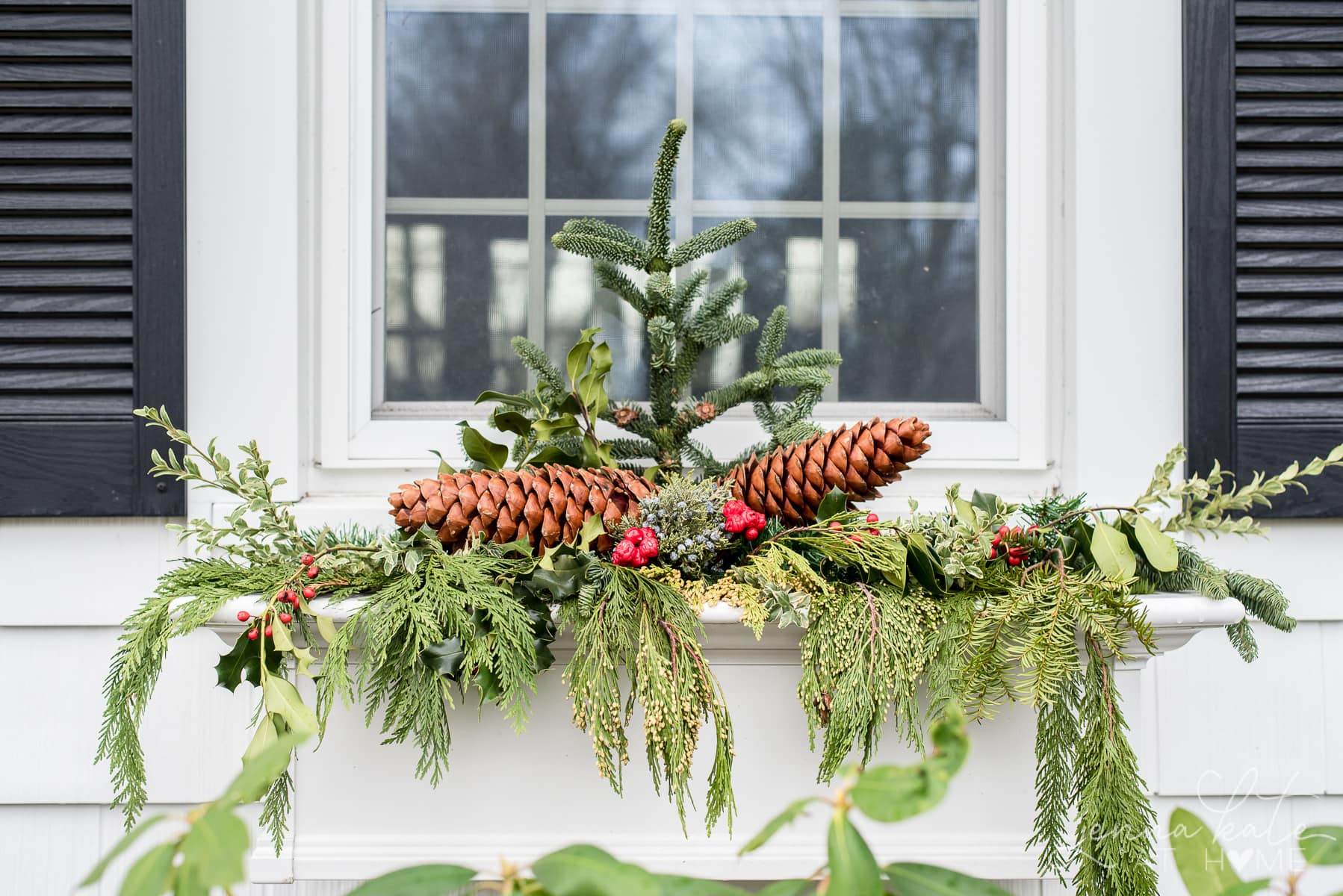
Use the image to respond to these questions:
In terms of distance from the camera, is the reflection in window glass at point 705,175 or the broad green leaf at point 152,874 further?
the reflection in window glass at point 705,175

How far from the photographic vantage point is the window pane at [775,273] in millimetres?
958

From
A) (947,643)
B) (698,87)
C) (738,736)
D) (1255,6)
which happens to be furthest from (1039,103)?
(738,736)

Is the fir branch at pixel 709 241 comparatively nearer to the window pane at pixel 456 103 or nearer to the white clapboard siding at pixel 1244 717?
the window pane at pixel 456 103

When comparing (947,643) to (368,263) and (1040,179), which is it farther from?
(368,263)

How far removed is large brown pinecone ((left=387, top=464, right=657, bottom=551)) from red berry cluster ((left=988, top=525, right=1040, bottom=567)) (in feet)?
1.15

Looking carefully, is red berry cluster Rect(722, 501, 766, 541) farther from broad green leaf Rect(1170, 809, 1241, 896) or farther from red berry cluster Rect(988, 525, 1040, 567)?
broad green leaf Rect(1170, 809, 1241, 896)

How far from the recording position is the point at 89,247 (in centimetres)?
86

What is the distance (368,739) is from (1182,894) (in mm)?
917

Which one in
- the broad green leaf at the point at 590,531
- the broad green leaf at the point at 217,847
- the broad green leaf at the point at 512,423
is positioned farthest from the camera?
the broad green leaf at the point at 512,423

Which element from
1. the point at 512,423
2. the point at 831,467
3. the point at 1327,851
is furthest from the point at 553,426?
the point at 1327,851

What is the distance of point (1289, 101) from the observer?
0.88 m

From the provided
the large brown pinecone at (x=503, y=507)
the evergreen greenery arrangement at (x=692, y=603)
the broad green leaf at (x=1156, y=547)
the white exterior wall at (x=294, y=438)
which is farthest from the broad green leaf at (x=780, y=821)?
the white exterior wall at (x=294, y=438)

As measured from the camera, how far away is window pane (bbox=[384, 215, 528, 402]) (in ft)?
3.08

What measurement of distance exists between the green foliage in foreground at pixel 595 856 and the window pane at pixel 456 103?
0.79m
